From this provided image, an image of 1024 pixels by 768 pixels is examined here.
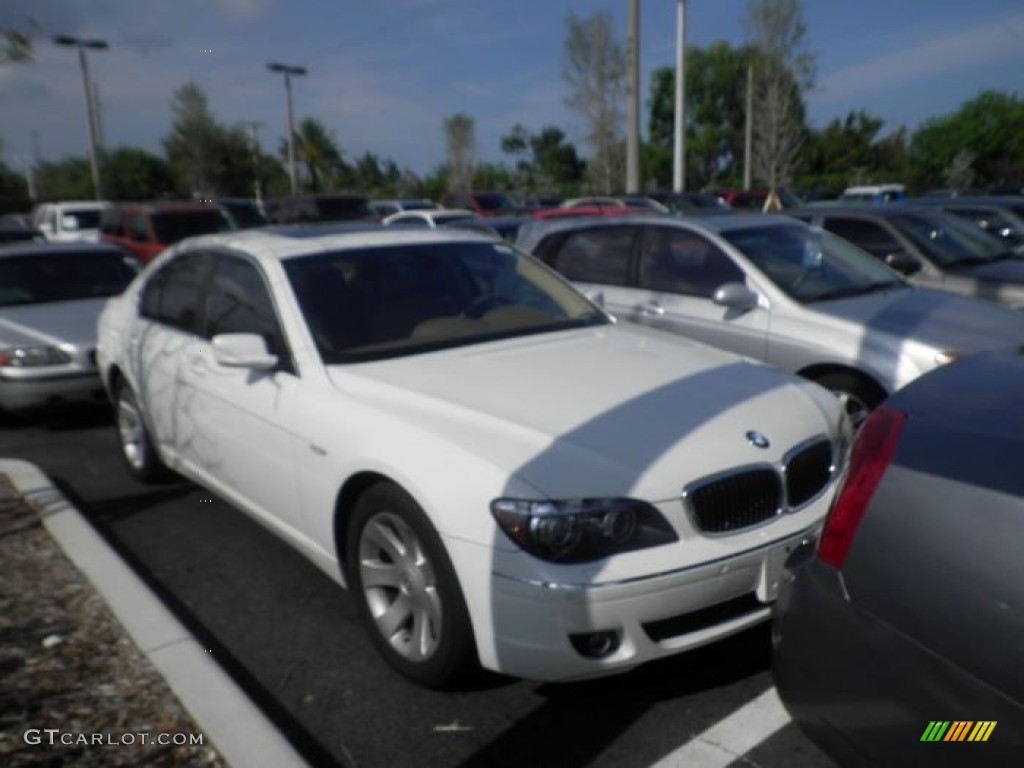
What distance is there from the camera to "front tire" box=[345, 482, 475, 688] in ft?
9.41

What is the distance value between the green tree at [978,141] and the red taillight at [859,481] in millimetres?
48902

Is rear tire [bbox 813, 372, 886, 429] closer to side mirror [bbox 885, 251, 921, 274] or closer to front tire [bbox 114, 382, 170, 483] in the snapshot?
side mirror [bbox 885, 251, 921, 274]

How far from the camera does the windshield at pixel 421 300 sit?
381cm

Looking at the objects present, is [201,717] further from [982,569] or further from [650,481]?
[982,569]

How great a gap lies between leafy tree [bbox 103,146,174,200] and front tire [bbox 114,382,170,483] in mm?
Answer: 40934

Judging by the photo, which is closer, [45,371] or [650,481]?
[650,481]

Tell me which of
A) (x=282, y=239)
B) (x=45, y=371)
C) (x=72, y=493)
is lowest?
(x=72, y=493)

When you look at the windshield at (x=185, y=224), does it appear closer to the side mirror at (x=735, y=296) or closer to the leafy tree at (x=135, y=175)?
the side mirror at (x=735, y=296)

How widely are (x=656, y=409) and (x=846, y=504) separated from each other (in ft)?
3.69

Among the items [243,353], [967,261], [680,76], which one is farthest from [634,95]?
[243,353]

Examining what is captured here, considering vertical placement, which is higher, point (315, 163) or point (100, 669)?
point (315, 163)

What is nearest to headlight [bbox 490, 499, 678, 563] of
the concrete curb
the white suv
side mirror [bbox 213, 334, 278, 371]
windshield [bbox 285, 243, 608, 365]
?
the concrete curb

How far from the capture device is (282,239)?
439cm

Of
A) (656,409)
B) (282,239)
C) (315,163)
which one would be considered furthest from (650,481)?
(315,163)
